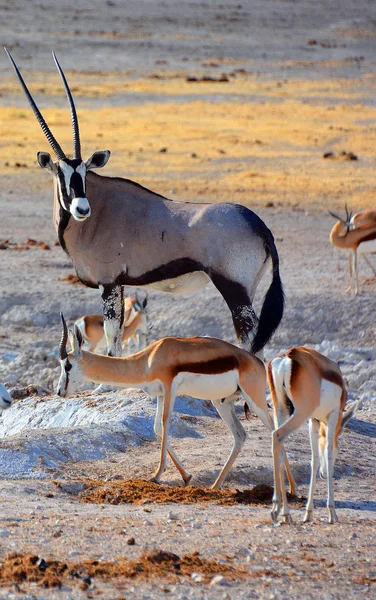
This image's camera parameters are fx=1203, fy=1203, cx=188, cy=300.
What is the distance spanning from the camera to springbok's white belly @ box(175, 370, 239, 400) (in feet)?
26.8

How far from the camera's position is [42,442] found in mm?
8805

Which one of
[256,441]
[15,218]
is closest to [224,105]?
[15,218]

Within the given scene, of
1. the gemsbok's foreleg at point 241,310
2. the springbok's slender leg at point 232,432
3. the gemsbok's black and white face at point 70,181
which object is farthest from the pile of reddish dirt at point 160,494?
the gemsbok's black and white face at point 70,181

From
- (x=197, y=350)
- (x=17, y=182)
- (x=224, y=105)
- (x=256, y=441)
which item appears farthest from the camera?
(x=224, y=105)

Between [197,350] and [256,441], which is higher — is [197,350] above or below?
above

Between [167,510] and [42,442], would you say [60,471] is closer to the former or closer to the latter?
[42,442]

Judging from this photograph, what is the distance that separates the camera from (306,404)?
724 centimetres

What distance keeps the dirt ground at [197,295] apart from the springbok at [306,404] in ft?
0.83

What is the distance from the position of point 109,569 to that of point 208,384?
2.52m

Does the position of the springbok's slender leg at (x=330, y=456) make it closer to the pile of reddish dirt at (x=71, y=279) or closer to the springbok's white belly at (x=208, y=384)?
the springbok's white belly at (x=208, y=384)

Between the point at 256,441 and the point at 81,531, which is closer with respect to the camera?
the point at 81,531

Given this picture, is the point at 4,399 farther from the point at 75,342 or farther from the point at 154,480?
the point at 154,480

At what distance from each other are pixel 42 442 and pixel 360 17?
1968 inches

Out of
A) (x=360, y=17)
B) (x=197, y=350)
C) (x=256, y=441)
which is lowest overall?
(x=256, y=441)
